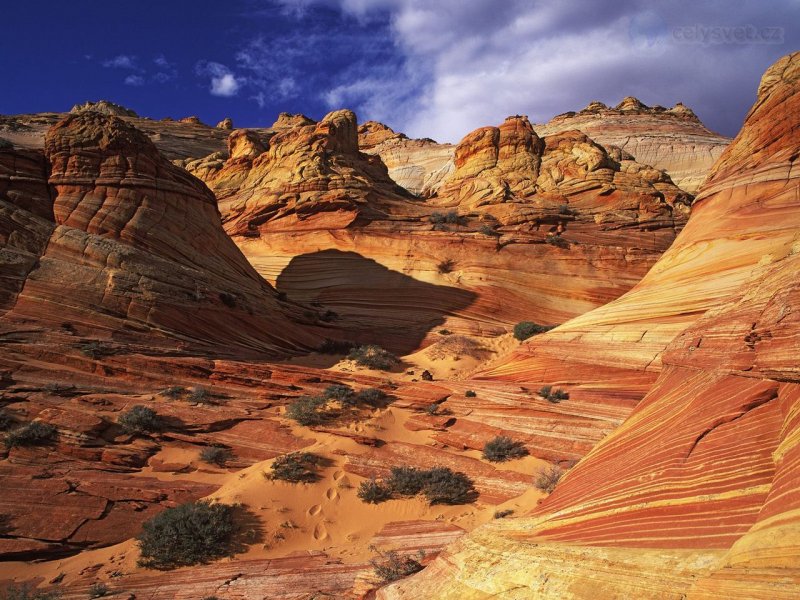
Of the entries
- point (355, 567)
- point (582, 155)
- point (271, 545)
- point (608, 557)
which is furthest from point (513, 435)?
point (582, 155)

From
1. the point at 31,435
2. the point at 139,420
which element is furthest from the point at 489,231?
the point at 31,435

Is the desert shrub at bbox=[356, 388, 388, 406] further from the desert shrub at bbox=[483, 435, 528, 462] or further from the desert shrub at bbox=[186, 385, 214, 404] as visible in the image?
the desert shrub at bbox=[186, 385, 214, 404]

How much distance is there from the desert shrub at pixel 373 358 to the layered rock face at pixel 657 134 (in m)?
47.0

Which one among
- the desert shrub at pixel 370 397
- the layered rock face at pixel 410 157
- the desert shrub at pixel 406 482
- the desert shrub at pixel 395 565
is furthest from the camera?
the layered rock face at pixel 410 157

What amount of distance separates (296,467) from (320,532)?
4.92ft

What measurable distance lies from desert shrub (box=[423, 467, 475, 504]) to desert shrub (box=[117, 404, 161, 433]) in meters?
6.04

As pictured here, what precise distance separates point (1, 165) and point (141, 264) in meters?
5.28

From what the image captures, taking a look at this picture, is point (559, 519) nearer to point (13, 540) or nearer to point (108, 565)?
point (108, 565)

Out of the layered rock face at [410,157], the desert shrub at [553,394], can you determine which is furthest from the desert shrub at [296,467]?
the layered rock face at [410,157]

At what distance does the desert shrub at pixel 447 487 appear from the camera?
28.8 feet

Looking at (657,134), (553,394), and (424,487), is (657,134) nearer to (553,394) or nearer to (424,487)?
(553,394)

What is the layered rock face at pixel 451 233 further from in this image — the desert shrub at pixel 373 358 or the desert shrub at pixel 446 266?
the desert shrub at pixel 373 358

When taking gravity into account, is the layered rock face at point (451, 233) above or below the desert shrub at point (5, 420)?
above

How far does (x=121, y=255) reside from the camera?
45.8 ft
